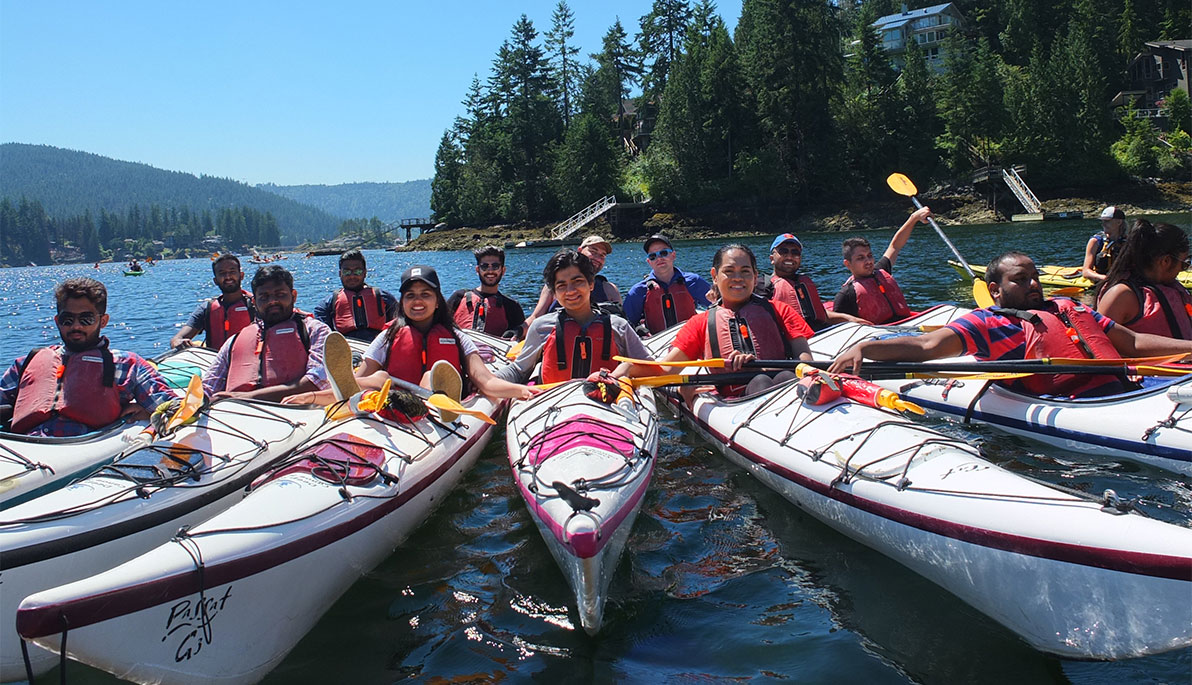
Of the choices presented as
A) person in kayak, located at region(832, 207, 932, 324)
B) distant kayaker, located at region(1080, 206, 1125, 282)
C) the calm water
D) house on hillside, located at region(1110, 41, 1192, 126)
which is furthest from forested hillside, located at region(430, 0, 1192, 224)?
A: the calm water

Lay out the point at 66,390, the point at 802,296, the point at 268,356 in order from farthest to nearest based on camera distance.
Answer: the point at 802,296 < the point at 268,356 < the point at 66,390

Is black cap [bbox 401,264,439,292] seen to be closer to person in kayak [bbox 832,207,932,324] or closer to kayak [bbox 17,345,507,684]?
kayak [bbox 17,345,507,684]

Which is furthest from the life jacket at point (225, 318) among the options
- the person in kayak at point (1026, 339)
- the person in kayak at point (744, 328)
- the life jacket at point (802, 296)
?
the person in kayak at point (1026, 339)

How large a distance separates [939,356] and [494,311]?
5299 mm

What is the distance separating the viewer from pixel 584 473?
3.81 metres

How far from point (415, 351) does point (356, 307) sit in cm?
395

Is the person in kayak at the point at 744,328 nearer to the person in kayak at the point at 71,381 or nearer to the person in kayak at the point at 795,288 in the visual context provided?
the person in kayak at the point at 795,288

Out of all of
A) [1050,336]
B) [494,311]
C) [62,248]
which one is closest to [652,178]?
[494,311]

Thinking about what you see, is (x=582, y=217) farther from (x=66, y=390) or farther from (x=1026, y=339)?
(x=66, y=390)

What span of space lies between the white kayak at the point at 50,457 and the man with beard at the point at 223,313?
334cm

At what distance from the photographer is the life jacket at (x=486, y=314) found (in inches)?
347

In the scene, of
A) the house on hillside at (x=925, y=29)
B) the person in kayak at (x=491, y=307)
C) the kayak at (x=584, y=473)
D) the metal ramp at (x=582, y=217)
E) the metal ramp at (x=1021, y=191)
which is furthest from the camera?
the house on hillside at (x=925, y=29)

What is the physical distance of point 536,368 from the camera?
20.4 feet

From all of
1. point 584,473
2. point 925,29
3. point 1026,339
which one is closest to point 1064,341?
point 1026,339
